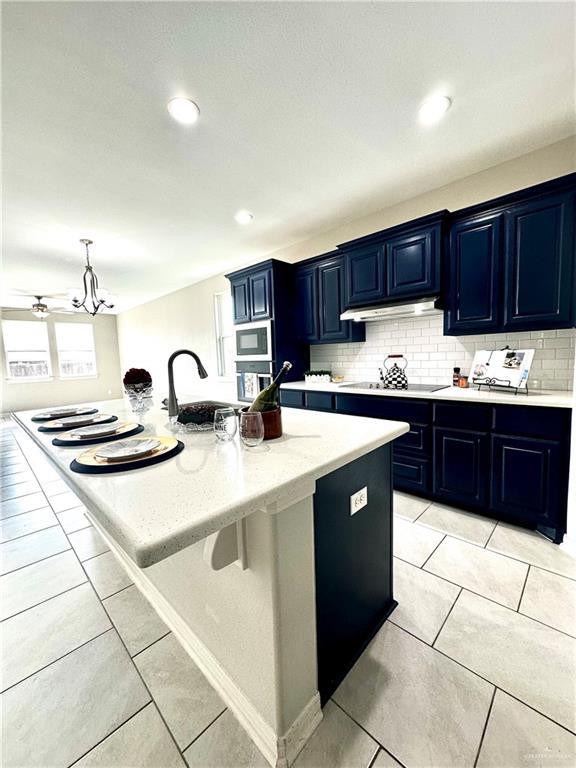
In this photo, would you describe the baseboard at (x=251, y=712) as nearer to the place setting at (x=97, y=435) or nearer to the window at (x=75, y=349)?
the place setting at (x=97, y=435)

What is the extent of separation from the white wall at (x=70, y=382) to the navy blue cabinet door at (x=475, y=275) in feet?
28.4

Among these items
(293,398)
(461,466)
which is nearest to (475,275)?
(461,466)

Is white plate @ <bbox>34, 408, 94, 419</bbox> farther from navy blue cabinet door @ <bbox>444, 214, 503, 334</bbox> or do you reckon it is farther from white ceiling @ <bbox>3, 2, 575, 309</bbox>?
navy blue cabinet door @ <bbox>444, 214, 503, 334</bbox>

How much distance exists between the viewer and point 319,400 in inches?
126

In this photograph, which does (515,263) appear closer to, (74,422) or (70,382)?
(74,422)

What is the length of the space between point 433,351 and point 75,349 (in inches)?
341

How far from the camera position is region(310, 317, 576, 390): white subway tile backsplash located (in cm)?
232

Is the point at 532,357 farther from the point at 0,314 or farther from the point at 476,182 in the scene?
the point at 0,314

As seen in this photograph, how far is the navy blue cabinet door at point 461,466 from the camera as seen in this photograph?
225cm

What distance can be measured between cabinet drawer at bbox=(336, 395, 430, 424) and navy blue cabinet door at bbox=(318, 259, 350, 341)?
778 mm

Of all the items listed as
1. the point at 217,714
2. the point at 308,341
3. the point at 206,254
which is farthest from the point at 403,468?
the point at 206,254

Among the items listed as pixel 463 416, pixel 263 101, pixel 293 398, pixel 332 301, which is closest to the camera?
pixel 263 101

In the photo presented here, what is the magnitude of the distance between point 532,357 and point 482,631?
6.11 ft

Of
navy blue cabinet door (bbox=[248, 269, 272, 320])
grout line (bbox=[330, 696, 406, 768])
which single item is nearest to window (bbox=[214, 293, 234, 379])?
navy blue cabinet door (bbox=[248, 269, 272, 320])
